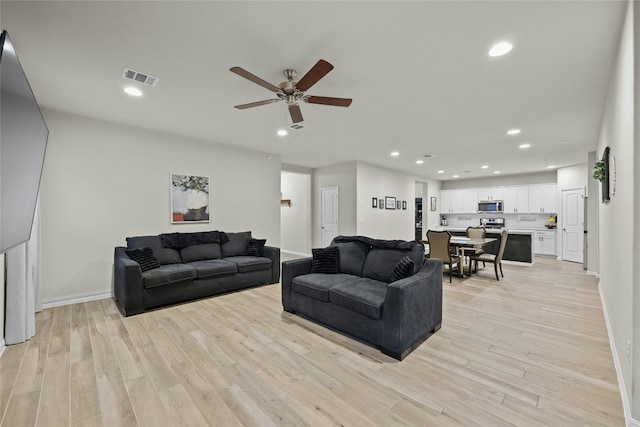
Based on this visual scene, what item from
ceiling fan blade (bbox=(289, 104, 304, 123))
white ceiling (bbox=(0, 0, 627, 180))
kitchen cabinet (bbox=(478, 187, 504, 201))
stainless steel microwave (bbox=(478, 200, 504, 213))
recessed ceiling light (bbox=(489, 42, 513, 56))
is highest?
white ceiling (bbox=(0, 0, 627, 180))

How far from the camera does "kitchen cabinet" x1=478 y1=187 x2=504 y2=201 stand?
30.9 feet

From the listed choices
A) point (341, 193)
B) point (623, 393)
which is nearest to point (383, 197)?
point (341, 193)

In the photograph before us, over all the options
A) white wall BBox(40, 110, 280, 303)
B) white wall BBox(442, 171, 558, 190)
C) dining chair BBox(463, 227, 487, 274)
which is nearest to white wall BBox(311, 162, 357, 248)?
dining chair BBox(463, 227, 487, 274)

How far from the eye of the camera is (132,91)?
3164mm

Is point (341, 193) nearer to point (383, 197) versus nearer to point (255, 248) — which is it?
point (383, 197)

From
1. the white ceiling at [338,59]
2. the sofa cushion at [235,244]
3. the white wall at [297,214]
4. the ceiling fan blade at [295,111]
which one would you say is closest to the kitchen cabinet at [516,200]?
the white ceiling at [338,59]

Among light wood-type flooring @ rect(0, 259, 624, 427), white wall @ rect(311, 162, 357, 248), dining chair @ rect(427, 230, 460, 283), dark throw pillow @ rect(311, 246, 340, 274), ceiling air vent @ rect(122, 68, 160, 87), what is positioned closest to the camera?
light wood-type flooring @ rect(0, 259, 624, 427)

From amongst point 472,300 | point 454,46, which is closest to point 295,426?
point 454,46

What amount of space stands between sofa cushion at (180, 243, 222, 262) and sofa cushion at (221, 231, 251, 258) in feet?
0.40

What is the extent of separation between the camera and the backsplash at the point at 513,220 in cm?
886

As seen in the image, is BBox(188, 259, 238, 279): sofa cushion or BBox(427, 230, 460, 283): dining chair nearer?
BBox(188, 259, 238, 279): sofa cushion

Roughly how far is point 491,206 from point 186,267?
9.60 m

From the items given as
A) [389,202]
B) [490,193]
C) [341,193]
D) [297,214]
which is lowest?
[297,214]

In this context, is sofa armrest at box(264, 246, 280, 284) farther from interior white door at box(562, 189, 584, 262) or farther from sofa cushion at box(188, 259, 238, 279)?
interior white door at box(562, 189, 584, 262)
